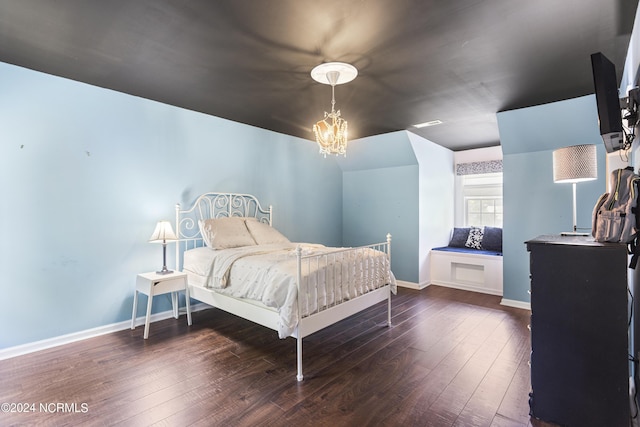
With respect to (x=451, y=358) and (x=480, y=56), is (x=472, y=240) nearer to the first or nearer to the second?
(x=451, y=358)

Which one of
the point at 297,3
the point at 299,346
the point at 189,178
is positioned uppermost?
the point at 297,3

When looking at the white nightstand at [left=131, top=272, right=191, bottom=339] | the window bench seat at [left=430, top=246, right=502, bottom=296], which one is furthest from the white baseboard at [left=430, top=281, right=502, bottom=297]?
the white nightstand at [left=131, top=272, right=191, bottom=339]

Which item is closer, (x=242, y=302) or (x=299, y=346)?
(x=299, y=346)

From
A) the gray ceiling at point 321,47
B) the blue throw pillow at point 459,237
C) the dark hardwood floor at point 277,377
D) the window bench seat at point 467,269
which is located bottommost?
the dark hardwood floor at point 277,377

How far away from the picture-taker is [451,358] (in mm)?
2518

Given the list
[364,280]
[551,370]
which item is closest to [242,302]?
[364,280]

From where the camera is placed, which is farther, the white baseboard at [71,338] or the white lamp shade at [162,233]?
the white lamp shade at [162,233]

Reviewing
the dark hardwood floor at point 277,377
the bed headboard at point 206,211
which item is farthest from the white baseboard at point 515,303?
the bed headboard at point 206,211

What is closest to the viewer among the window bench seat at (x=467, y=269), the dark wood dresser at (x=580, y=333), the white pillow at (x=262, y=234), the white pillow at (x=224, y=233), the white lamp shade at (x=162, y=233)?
the dark wood dresser at (x=580, y=333)

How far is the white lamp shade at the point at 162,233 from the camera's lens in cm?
307

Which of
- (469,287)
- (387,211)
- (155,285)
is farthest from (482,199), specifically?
(155,285)

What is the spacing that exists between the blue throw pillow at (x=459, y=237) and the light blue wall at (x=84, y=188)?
4.01 m

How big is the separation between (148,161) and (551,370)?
3.85 m

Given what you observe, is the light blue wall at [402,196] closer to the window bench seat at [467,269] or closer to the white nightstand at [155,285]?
the window bench seat at [467,269]
